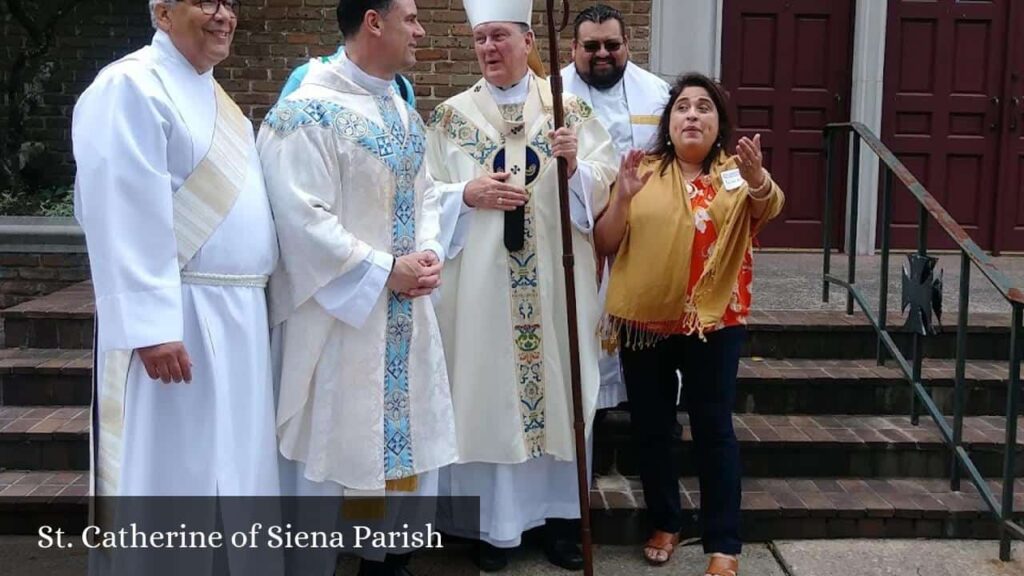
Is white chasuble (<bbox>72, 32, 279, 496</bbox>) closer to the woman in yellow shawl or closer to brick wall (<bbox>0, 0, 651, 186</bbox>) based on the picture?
the woman in yellow shawl

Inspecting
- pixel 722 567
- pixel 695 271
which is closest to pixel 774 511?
pixel 722 567

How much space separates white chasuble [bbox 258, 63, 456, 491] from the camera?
9.04 feet

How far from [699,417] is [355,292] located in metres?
1.31

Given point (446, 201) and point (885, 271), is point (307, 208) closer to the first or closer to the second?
point (446, 201)

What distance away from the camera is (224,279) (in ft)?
8.53

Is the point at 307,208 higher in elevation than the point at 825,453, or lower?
higher

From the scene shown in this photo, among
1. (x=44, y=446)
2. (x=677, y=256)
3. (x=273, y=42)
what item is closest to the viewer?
(x=677, y=256)

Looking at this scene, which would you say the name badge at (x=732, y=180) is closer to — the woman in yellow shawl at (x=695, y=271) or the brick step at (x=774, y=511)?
the woman in yellow shawl at (x=695, y=271)

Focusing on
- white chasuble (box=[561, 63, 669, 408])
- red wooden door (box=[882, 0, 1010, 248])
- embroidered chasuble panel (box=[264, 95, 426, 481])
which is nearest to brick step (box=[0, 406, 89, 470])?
embroidered chasuble panel (box=[264, 95, 426, 481])

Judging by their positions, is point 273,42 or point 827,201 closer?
point 827,201

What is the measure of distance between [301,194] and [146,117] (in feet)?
1.60

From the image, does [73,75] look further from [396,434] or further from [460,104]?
[396,434]

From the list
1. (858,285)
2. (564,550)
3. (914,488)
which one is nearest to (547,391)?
(564,550)

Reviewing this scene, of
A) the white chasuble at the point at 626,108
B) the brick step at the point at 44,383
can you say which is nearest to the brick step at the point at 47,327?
the brick step at the point at 44,383
